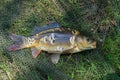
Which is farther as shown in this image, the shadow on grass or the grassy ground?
the shadow on grass

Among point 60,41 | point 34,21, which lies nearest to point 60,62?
point 60,41

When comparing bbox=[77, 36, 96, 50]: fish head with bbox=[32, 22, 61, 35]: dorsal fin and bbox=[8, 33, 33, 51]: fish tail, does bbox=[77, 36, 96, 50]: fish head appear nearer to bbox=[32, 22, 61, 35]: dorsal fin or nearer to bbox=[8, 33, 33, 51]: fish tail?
bbox=[32, 22, 61, 35]: dorsal fin

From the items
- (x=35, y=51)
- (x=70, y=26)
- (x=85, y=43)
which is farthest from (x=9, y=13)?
(x=85, y=43)

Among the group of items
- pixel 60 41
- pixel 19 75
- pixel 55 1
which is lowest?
pixel 19 75

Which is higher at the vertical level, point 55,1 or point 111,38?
point 55,1

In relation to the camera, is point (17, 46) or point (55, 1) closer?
point (17, 46)

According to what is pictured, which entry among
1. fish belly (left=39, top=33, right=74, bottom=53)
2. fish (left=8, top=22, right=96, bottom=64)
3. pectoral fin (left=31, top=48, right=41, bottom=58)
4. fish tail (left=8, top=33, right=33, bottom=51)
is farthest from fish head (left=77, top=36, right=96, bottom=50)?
fish tail (left=8, top=33, right=33, bottom=51)

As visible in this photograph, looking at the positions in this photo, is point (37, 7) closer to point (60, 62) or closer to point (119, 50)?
point (60, 62)

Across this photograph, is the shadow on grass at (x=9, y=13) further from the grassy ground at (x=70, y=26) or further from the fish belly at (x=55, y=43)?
the fish belly at (x=55, y=43)
